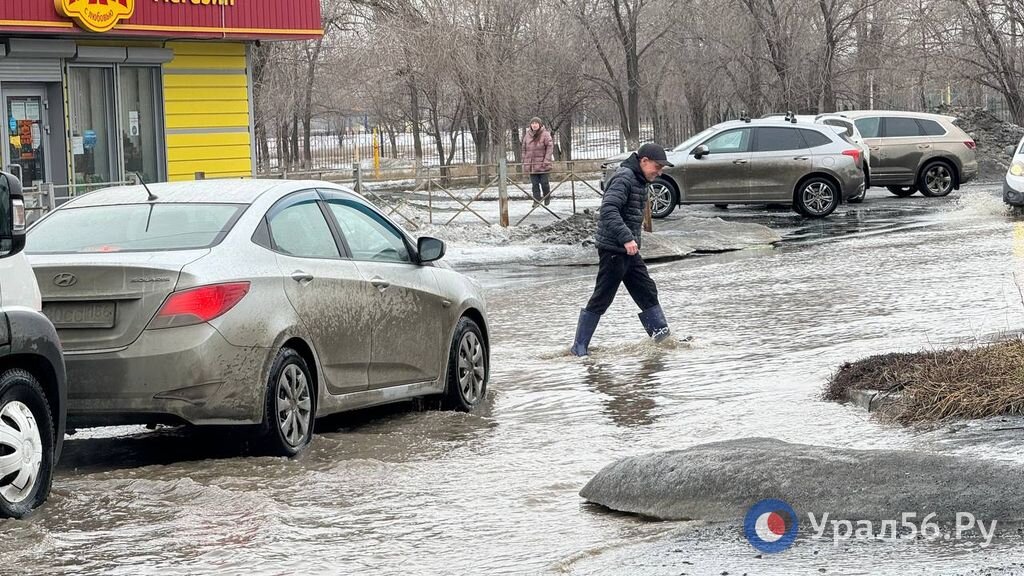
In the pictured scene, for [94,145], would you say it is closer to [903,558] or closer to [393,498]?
[393,498]

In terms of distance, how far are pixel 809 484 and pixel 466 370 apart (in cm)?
388

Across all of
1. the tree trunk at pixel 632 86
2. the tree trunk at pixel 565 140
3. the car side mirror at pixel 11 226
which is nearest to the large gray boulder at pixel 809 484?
the car side mirror at pixel 11 226

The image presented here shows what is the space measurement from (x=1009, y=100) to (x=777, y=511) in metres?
40.5

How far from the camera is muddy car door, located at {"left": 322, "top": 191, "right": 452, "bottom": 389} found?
8548 mm

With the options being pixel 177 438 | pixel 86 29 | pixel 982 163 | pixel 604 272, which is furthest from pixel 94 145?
pixel 982 163

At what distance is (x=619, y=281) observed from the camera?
11.9m

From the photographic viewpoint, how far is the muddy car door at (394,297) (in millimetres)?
8548

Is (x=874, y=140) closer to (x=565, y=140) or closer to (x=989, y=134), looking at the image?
(x=989, y=134)

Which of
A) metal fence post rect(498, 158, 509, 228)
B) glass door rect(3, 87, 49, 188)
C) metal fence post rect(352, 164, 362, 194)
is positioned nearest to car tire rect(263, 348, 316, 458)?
glass door rect(3, 87, 49, 188)

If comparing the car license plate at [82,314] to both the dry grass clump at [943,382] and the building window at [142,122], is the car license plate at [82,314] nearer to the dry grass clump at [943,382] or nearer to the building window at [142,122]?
the dry grass clump at [943,382]

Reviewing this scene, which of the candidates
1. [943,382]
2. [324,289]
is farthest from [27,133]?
[943,382]

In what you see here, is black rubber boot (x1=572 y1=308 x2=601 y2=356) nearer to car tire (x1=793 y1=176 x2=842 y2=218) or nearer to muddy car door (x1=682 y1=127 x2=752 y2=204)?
muddy car door (x1=682 y1=127 x2=752 y2=204)

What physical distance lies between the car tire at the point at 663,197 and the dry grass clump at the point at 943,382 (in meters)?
17.9

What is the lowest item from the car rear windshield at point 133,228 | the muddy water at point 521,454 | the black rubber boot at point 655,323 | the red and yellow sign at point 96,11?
the muddy water at point 521,454
